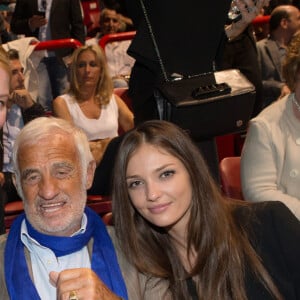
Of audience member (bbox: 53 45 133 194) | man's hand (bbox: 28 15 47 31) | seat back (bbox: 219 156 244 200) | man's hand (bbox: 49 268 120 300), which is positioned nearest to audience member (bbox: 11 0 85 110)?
man's hand (bbox: 28 15 47 31)

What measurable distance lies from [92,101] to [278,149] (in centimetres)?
230

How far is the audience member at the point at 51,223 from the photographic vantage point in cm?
239

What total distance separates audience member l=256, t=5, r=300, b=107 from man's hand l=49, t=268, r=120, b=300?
157 inches

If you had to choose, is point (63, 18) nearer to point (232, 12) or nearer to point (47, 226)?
point (232, 12)

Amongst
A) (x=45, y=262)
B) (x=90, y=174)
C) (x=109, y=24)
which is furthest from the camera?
(x=109, y=24)

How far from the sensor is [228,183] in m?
3.39

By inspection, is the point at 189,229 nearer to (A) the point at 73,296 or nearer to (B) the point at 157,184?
(B) the point at 157,184

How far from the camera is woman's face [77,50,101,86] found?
5.12 meters

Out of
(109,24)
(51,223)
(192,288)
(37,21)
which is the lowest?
(109,24)

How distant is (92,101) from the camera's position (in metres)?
5.15

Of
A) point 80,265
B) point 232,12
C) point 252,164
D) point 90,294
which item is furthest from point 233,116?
point 90,294

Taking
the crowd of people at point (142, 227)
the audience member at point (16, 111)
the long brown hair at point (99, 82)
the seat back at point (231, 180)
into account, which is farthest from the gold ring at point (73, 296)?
the long brown hair at point (99, 82)

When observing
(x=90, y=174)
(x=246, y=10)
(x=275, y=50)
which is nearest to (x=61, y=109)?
(x=246, y=10)

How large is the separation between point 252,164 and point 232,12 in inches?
34.5
